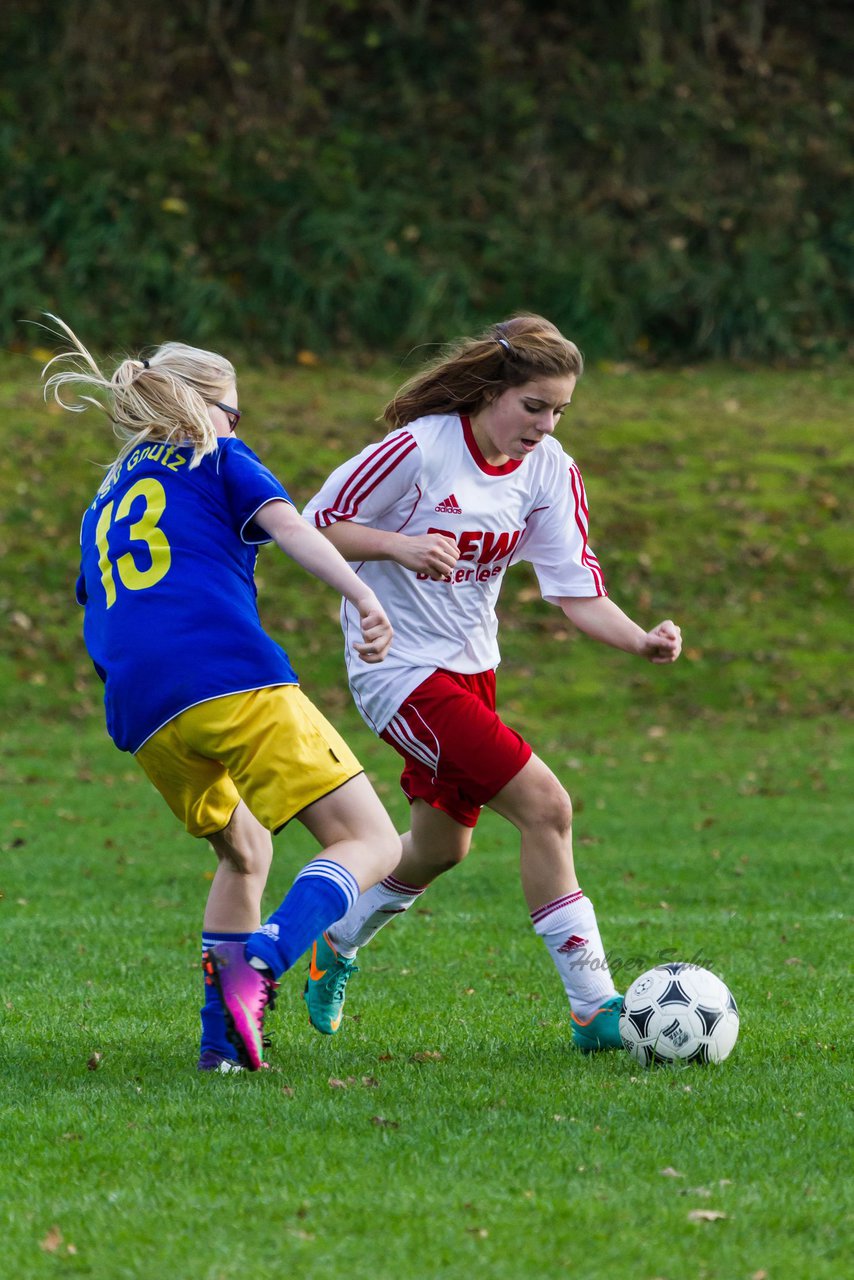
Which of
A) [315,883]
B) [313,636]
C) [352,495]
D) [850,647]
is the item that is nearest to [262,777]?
[315,883]

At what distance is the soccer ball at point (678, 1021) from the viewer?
4715 millimetres

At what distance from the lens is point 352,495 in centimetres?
507

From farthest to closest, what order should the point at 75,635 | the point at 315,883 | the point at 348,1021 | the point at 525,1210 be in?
the point at 75,635, the point at 348,1021, the point at 315,883, the point at 525,1210

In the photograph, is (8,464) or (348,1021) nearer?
(348,1021)

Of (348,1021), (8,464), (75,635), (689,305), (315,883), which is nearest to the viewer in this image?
(315,883)

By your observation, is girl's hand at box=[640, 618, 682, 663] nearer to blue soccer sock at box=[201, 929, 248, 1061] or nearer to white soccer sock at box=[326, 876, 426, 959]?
white soccer sock at box=[326, 876, 426, 959]

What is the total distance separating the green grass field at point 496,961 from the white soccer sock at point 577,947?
186 millimetres

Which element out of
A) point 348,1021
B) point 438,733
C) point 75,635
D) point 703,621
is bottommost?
point 75,635

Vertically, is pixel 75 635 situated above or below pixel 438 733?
below

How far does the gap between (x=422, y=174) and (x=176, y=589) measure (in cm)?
1864

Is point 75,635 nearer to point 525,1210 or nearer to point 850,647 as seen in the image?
point 850,647

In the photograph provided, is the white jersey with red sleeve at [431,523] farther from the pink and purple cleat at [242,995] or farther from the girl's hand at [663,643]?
the pink and purple cleat at [242,995]

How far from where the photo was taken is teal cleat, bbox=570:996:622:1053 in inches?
194

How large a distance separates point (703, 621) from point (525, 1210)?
12.4 meters
